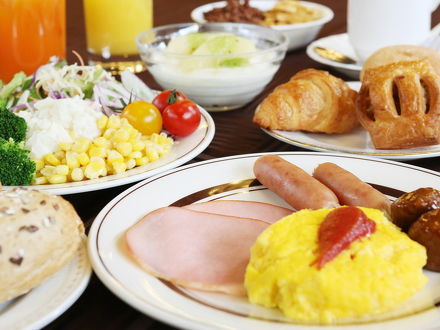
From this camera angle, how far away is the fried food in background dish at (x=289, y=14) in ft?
12.3

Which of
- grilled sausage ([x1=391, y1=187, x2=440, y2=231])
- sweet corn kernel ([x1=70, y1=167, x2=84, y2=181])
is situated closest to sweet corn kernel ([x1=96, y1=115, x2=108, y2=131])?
sweet corn kernel ([x1=70, y1=167, x2=84, y2=181])

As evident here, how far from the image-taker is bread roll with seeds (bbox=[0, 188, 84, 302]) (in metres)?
1.18

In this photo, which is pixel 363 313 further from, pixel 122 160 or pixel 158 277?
pixel 122 160

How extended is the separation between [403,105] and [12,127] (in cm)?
155

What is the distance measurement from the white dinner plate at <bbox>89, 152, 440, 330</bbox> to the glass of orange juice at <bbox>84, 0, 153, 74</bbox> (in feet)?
5.59

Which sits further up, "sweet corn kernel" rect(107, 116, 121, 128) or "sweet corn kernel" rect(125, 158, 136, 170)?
"sweet corn kernel" rect(107, 116, 121, 128)

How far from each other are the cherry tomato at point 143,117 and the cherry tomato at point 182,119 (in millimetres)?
55

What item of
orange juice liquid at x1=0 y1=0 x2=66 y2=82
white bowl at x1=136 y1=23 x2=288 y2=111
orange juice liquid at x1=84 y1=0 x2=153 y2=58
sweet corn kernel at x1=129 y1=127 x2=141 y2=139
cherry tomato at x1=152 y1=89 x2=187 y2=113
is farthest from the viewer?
orange juice liquid at x1=84 y1=0 x2=153 y2=58

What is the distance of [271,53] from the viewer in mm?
2793

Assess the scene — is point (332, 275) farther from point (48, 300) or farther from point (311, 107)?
point (311, 107)

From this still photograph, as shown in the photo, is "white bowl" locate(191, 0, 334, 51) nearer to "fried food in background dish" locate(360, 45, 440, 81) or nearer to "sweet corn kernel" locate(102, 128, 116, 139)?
"fried food in background dish" locate(360, 45, 440, 81)

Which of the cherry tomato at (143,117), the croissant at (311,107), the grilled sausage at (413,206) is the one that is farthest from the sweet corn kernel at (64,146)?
the grilled sausage at (413,206)

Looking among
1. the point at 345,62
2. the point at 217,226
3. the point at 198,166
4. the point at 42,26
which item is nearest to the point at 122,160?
the point at 198,166

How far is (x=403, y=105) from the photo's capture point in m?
2.24
